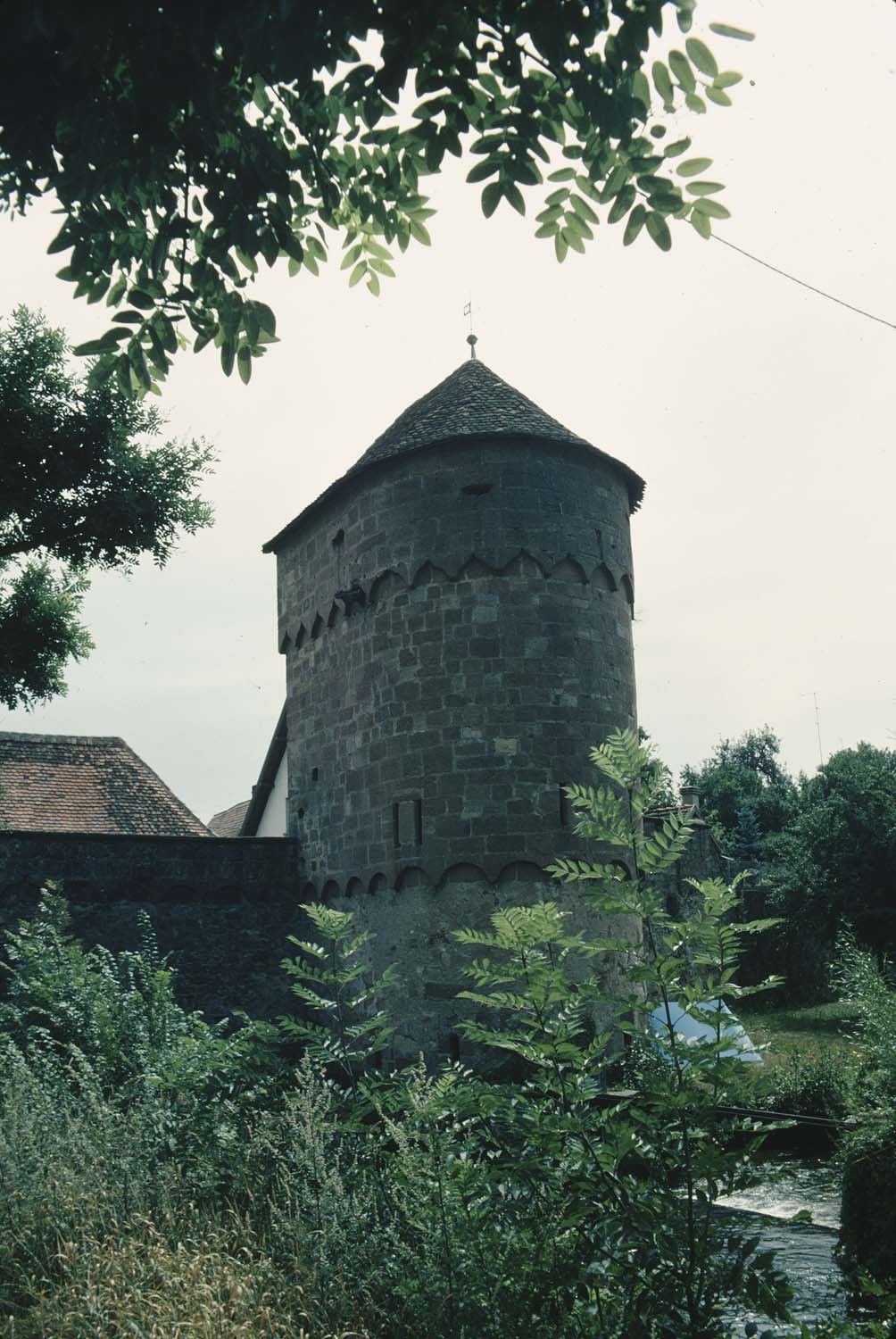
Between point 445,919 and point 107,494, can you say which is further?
point 107,494

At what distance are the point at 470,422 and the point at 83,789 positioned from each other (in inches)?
433

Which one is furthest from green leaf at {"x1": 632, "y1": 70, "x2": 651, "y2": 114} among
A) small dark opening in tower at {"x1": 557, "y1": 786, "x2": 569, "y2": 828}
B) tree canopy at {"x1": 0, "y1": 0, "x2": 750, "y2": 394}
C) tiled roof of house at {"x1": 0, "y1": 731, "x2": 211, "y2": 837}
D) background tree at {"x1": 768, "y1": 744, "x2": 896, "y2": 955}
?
background tree at {"x1": 768, "y1": 744, "x2": 896, "y2": 955}

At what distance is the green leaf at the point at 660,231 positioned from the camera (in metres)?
4.86

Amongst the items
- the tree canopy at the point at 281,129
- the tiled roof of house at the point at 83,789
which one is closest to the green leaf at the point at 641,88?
the tree canopy at the point at 281,129

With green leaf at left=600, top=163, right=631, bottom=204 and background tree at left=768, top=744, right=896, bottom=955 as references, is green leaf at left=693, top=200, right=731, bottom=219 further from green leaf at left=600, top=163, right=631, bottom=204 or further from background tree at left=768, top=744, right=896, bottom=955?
background tree at left=768, top=744, right=896, bottom=955

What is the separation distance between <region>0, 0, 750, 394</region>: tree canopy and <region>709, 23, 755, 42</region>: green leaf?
0.4 inches

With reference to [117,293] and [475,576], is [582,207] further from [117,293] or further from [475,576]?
[475,576]

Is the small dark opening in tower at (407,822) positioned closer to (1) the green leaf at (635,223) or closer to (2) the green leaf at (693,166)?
(1) the green leaf at (635,223)

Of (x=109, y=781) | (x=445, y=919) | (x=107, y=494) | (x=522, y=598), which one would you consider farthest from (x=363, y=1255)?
(x=109, y=781)

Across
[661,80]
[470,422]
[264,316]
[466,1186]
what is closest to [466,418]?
[470,422]

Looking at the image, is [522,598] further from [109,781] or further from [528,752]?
[109,781]

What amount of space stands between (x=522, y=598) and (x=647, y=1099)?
8.81 metres

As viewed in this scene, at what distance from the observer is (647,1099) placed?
160 inches

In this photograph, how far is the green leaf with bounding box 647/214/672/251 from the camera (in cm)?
486
